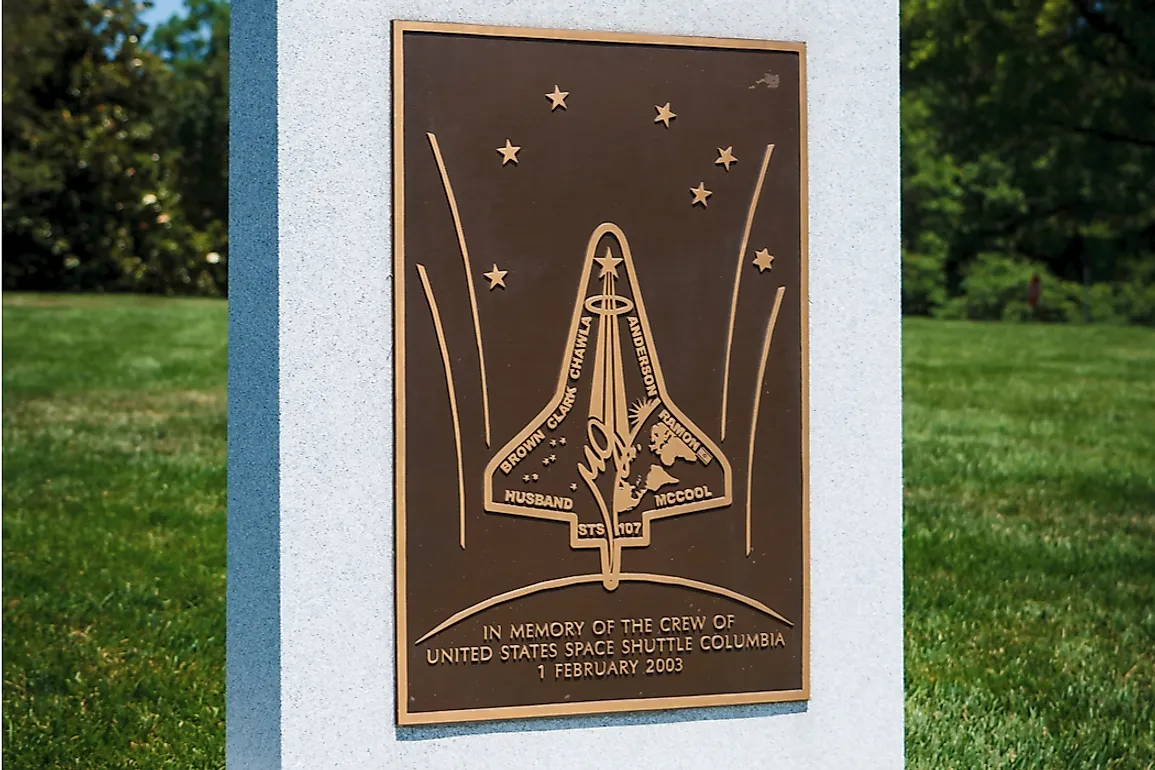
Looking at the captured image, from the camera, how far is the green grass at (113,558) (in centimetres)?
607

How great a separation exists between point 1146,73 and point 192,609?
1665 cm

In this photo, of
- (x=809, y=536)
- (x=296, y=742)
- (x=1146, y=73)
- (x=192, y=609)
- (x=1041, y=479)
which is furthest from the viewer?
(x=1146, y=73)

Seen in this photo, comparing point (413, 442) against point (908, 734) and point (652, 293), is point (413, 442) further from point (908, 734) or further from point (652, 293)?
point (908, 734)

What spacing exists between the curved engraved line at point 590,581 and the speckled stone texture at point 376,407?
170mm

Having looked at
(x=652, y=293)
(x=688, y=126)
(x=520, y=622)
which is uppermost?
(x=688, y=126)

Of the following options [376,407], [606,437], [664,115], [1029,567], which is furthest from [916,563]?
[376,407]

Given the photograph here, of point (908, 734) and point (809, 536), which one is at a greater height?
→ point (809, 536)

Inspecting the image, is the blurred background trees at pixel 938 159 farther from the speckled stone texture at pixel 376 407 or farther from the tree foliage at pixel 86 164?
the speckled stone texture at pixel 376 407

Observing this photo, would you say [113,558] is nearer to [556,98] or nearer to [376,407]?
[376,407]

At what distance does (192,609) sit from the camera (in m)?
7.67

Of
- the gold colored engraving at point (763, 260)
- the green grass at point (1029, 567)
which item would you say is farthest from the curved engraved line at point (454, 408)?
the green grass at point (1029, 567)

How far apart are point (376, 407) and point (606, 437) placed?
67 centimetres

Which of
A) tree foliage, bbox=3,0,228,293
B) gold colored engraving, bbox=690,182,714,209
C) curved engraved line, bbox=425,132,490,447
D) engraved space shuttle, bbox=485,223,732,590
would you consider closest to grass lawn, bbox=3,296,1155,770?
engraved space shuttle, bbox=485,223,732,590

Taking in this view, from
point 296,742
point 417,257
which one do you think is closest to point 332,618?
point 296,742
